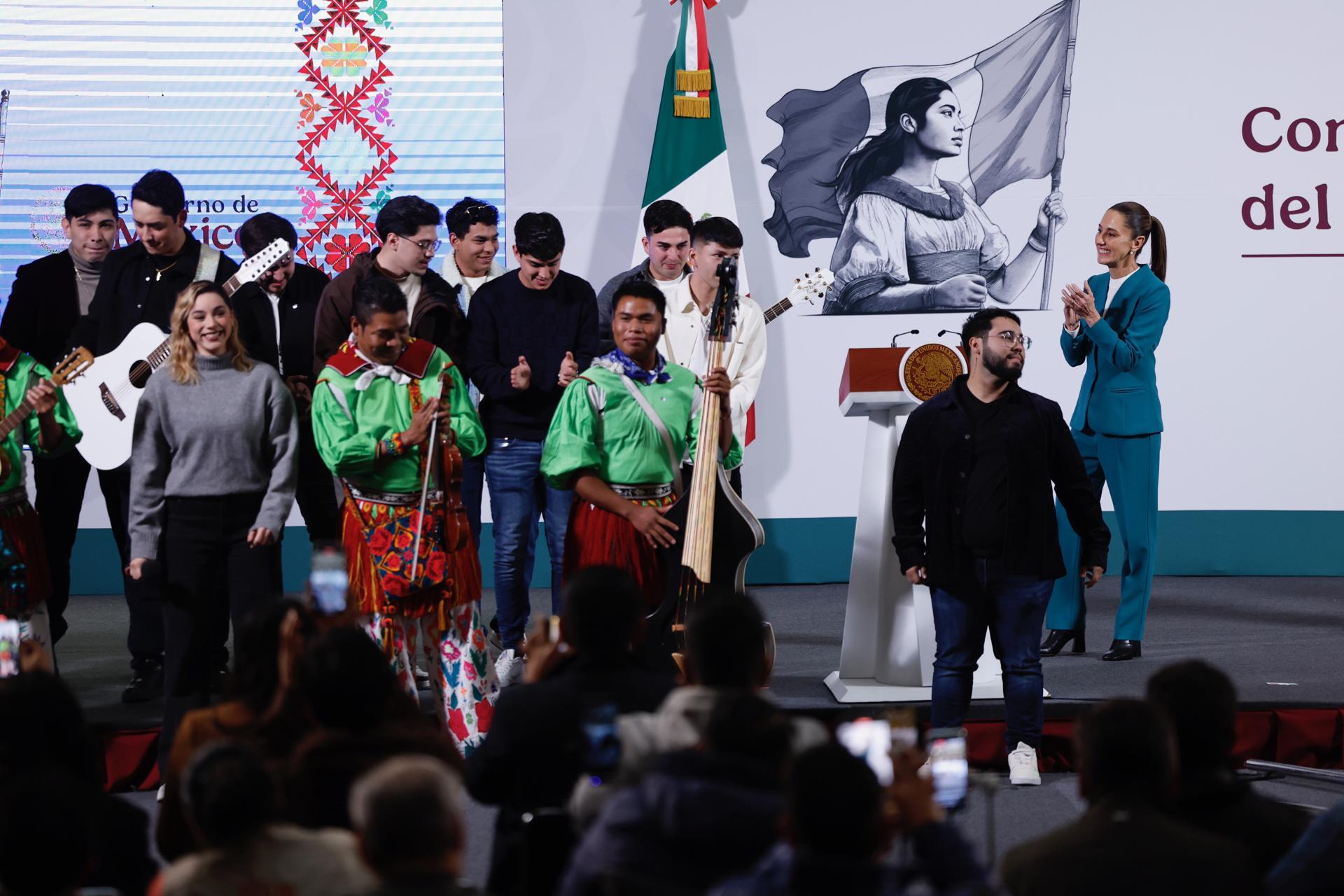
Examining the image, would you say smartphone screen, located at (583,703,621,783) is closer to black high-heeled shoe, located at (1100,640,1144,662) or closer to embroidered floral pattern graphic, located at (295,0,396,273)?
black high-heeled shoe, located at (1100,640,1144,662)

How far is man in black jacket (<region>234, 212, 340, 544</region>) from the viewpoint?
498cm

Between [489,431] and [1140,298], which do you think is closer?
[489,431]

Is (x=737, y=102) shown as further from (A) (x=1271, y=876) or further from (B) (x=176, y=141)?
(A) (x=1271, y=876)

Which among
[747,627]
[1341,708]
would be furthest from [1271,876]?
[1341,708]

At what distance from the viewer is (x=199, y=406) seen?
421cm

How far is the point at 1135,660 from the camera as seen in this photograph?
17.7 ft

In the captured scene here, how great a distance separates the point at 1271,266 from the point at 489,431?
176 inches

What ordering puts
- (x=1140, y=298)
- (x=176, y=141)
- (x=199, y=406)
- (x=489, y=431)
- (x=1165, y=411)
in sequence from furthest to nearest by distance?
(x=1165, y=411)
(x=176, y=141)
(x=1140, y=298)
(x=489, y=431)
(x=199, y=406)

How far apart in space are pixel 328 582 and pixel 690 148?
4.17 meters

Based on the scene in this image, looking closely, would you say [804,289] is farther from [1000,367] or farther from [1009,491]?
[1009,491]

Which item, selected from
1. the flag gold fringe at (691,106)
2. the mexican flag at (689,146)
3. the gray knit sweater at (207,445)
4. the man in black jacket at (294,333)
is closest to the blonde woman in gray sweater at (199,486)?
the gray knit sweater at (207,445)

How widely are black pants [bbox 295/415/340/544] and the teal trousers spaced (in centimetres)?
253

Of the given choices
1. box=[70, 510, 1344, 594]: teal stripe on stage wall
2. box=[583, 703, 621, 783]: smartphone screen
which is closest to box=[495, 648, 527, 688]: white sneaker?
box=[70, 510, 1344, 594]: teal stripe on stage wall

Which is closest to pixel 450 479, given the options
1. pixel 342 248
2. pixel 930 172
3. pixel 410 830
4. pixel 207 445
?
pixel 207 445
